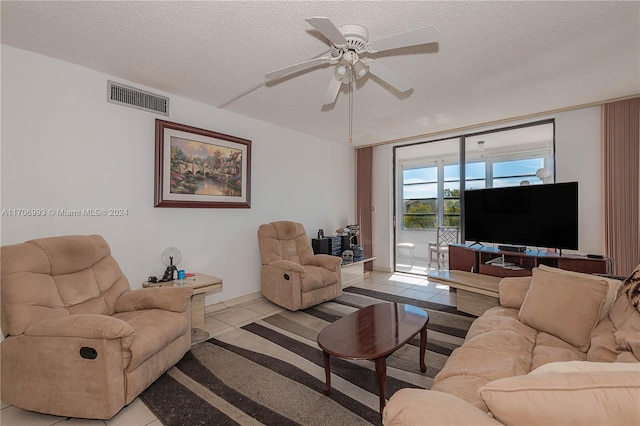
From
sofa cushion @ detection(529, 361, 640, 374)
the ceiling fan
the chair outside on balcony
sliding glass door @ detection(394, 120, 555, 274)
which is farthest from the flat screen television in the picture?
sofa cushion @ detection(529, 361, 640, 374)

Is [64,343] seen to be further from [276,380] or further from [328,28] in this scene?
[328,28]

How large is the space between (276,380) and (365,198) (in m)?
4.30

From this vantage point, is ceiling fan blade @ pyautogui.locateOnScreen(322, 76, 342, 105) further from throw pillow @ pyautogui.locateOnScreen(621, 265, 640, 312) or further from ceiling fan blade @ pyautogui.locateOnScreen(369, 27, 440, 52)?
throw pillow @ pyautogui.locateOnScreen(621, 265, 640, 312)

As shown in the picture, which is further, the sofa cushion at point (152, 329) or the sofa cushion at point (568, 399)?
the sofa cushion at point (152, 329)

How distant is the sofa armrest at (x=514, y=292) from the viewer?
7.52 ft

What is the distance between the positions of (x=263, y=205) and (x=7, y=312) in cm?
281

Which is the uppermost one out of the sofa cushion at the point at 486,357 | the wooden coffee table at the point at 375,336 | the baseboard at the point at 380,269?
the sofa cushion at the point at 486,357

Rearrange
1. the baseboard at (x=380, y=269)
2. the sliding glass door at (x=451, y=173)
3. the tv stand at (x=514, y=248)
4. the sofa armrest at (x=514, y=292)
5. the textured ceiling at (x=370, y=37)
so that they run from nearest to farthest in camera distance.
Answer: the textured ceiling at (x=370, y=37) < the sofa armrest at (x=514, y=292) < the tv stand at (x=514, y=248) < the sliding glass door at (x=451, y=173) < the baseboard at (x=380, y=269)

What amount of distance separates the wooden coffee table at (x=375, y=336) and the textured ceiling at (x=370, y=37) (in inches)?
87.3

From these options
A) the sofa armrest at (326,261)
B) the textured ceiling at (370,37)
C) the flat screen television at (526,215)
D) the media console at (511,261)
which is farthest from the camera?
the sofa armrest at (326,261)

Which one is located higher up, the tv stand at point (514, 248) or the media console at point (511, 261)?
the tv stand at point (514, 248)

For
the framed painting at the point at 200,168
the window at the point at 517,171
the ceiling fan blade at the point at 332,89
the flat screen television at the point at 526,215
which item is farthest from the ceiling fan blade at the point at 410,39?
the window at the point at 517,171

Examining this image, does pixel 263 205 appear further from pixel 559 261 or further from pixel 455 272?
pixel 559 261

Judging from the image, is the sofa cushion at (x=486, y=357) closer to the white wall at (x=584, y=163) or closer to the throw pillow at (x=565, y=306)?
the throw pillow at (x=565, y=306)
